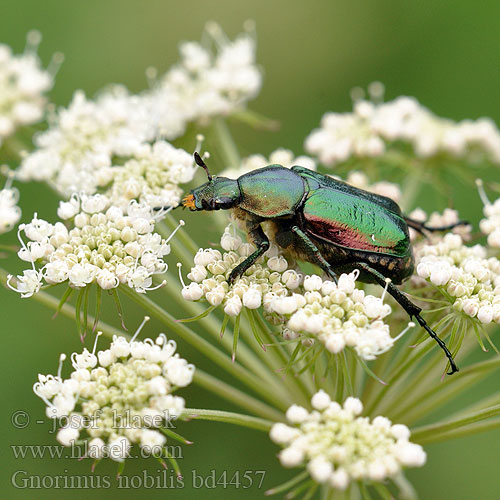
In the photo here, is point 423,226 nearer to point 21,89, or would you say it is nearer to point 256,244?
point 256,244

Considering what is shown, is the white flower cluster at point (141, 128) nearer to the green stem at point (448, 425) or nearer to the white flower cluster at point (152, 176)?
the white flower cluster at point (152, 176)

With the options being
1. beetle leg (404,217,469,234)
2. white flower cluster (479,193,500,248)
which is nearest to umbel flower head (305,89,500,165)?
beetle leg (404,217,469,234)

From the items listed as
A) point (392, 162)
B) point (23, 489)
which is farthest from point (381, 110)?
point (23, 489)

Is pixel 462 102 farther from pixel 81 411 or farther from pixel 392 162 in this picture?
pixel 81 411

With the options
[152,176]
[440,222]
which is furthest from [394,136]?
[152,176]

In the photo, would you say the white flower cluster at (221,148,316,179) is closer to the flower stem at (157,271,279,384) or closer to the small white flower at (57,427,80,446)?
the flower stem at (157,271,279,384)

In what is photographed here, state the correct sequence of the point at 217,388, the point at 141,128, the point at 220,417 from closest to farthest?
the point at 220,417 → the point at 217,388 → the point at 141,128

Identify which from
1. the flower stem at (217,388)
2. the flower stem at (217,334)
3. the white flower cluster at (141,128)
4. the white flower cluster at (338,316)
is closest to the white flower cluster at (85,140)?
the white flower cluster at (141,128)

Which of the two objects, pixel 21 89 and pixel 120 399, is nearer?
pixel 120 399
